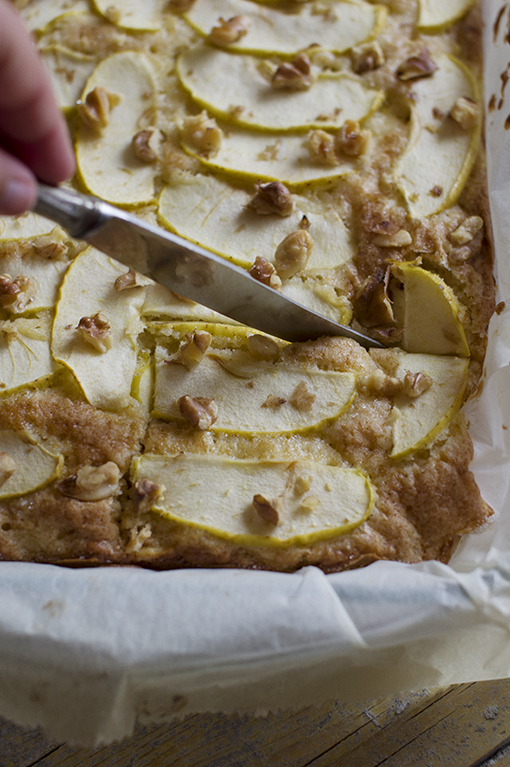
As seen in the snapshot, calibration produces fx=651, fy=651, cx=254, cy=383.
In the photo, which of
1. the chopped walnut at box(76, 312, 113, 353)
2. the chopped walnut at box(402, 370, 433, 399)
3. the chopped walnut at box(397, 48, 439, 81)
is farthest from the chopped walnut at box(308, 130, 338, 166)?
the chopped walnut at box(76, 312, 113, 353)

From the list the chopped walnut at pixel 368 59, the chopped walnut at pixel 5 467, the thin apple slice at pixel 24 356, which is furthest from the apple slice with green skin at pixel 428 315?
the chopped walnut at pixel 5 467

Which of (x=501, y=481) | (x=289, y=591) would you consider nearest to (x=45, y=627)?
(x=289, y=591)

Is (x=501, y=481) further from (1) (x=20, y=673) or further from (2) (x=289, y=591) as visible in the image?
(1) (x=20, y=673)

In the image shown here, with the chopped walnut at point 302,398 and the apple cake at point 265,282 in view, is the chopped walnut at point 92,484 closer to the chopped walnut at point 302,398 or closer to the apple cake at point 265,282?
the apple cake at point 265,282

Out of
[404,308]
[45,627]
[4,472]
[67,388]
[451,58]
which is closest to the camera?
[45,627]

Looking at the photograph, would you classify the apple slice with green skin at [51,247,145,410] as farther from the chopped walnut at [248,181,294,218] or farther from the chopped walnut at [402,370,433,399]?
the chopped walnut at [402,370,433,399]

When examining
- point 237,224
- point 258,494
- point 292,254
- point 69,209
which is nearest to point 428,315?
point 292,254

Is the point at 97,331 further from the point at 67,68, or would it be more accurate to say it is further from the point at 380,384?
the point at 67,68
